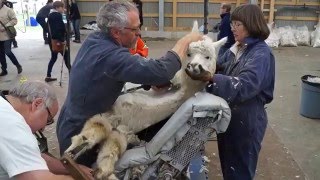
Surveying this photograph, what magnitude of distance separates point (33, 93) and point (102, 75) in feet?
1.44

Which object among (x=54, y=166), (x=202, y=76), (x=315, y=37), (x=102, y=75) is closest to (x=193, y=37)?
(x=202, y=76)

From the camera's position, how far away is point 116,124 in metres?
2.32

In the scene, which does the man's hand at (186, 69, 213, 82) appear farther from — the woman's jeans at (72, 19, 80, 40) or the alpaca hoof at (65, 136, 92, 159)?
the woman's jeans at (72, 19, 80, 40)

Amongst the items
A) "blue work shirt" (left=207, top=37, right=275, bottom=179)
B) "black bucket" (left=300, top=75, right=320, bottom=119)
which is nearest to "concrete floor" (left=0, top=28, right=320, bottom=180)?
"black bucket" (left=300, top=75, right=320, bottom=119)

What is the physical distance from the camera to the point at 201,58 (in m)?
2.33

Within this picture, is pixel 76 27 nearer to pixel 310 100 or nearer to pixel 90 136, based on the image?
pixel 310 100

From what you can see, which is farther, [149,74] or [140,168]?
[140,168]

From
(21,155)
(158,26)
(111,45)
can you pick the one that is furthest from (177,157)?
(158,26)

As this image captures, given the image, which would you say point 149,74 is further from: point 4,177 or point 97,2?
point 97,2

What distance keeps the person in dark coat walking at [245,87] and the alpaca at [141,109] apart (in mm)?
147

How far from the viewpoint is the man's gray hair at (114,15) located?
2.11m

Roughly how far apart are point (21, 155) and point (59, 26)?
6033 millimetres

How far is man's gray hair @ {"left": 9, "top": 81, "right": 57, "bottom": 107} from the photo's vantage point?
1.81m

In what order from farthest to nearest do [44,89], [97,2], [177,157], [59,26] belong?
1. [97,2]
2. [59,26]
3. [177,157]
4. [44,89]
